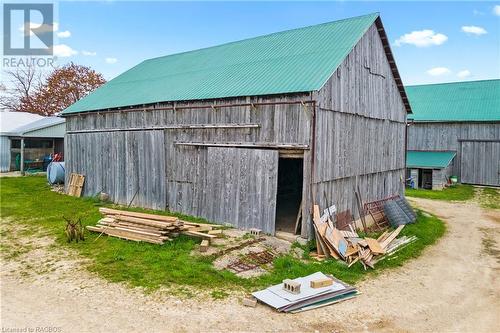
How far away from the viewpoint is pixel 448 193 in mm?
29094

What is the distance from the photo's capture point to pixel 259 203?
14.7 metres

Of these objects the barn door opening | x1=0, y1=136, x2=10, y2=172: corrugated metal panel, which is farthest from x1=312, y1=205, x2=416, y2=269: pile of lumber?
x1=0, y1=136, x2=10, y2=172: corrugated metal panel

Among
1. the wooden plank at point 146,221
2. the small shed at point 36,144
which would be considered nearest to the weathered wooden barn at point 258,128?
the wooden plank at point 146,221

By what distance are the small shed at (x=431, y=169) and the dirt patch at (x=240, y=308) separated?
20.4 metres

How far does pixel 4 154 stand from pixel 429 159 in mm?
37213

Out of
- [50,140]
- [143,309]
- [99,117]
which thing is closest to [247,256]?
[143,309]

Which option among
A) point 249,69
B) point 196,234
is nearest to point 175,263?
point 196,234

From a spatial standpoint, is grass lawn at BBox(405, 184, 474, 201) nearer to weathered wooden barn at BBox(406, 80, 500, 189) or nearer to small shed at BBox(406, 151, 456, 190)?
small shed at BBox(406, 151, 456, 190)

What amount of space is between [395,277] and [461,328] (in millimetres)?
2969

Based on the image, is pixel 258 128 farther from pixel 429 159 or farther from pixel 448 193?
pixel 429 159

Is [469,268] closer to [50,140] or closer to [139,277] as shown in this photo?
[139,277]

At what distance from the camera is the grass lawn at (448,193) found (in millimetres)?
27344

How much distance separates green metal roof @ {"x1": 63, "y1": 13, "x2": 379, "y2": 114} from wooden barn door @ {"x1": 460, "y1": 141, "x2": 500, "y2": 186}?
2156cm

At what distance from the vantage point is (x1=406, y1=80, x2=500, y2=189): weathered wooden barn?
32094mm
